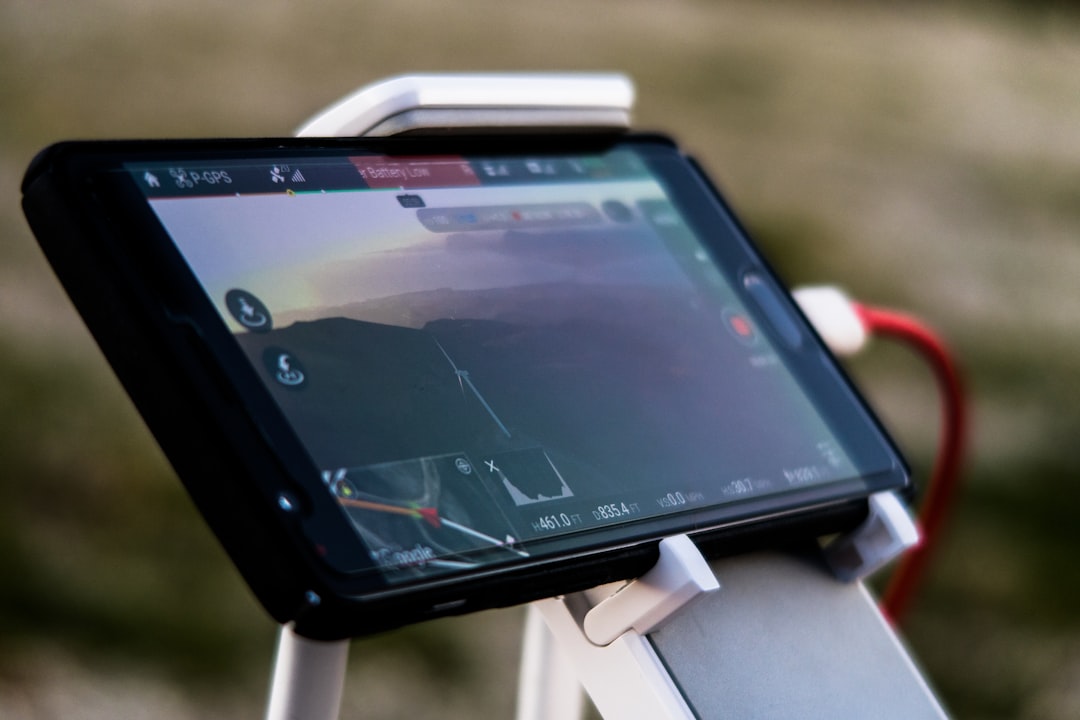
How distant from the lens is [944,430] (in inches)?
41.3

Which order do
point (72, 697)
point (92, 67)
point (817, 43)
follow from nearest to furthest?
1. point (72, 697)
2. point (92, 67)
3. point (817, 43)

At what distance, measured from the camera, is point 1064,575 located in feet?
6.37

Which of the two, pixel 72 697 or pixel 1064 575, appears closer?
pixel 72 697

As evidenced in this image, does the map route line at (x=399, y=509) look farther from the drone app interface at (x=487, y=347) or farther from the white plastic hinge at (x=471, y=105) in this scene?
the white plastic hinge at (x=471, y=105)

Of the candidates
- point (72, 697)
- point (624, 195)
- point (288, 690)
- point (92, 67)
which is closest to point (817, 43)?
point (92, 67)

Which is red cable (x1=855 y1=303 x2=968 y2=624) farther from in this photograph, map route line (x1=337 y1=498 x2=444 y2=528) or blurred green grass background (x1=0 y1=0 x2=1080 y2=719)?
blurred green grass background (x1=0 y1=0 x2=1080 y2=719)

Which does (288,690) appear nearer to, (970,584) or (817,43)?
(970,584)

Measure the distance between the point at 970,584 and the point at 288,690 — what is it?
1.55 m

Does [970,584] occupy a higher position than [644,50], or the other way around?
[644,50]

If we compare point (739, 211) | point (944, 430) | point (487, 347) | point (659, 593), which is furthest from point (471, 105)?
point (739, 211)

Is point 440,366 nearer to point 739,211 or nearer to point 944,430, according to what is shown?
point 944,430

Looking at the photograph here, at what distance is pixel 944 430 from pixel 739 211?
1.74 m

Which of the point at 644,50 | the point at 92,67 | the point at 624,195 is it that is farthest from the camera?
the point at 644,50

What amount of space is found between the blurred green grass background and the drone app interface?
98 centimetres
